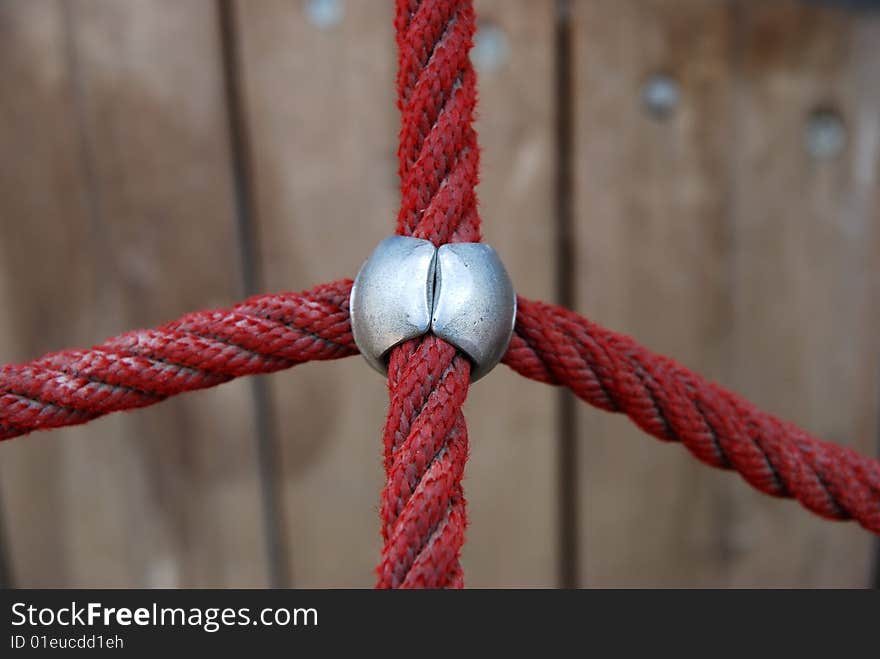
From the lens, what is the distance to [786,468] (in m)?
0.44

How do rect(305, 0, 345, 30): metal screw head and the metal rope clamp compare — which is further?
rect(305, 0, 345, 30): metal screw head

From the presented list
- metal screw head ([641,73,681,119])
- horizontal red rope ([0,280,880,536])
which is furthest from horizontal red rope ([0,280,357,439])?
metal screw head ([641,73,681,119])

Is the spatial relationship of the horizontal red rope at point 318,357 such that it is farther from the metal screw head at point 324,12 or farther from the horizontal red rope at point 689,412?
the metal screw head at point 324,12

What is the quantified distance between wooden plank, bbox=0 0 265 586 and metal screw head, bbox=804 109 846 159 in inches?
19.0

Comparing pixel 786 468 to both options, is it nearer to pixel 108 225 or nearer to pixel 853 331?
pixel 853 331

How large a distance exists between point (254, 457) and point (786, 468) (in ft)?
1.44

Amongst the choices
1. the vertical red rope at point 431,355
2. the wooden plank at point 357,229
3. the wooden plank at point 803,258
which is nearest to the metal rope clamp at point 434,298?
the vertical red rope at point 431,355

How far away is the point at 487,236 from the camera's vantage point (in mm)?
680

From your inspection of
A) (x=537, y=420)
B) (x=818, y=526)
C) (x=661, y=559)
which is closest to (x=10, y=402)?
(x=537, y=420)

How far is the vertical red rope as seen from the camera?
32 cm

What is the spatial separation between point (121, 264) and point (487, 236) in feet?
0.97

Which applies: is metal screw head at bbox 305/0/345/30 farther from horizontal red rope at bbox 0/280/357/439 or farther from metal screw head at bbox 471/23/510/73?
horizontal red rope at bbox 0/280/357/439

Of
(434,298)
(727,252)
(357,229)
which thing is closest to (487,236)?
(357,229)

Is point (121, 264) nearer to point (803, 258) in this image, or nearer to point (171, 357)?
point (171, 357)
